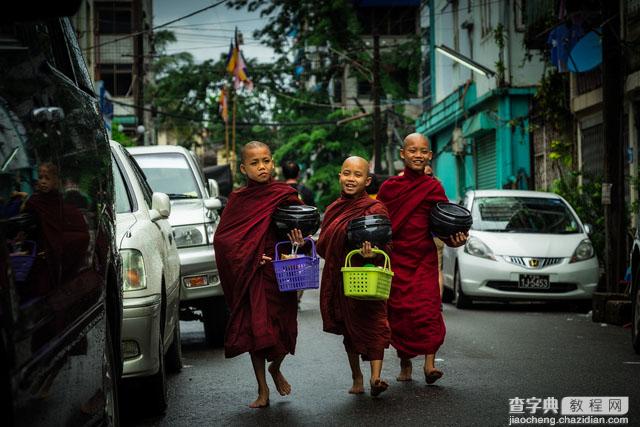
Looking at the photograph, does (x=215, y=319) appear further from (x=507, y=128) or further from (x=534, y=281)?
(x=507, y=128)

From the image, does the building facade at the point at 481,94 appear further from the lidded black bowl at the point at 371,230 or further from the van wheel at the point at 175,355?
the lidded black bowl at the point at 371,230

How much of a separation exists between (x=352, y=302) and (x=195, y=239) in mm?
2933

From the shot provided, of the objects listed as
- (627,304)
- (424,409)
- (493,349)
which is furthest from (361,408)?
(627,304)

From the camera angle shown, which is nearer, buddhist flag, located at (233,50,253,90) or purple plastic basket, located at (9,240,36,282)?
purple plastic basket, located at (9,240,36,282)

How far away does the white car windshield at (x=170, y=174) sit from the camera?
11.2m

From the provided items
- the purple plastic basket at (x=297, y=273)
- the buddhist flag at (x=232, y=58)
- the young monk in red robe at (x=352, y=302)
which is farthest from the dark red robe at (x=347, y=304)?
the buddhist flag at (x=232, y=58)

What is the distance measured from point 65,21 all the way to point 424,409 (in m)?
3.27

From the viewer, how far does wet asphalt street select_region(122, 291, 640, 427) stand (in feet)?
21.2

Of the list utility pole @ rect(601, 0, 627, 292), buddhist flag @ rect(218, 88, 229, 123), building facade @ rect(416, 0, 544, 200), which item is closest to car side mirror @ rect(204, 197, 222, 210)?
utility pole @ rect(601, 0, 627, 292)

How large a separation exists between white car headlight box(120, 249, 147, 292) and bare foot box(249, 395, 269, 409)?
3.90 ft

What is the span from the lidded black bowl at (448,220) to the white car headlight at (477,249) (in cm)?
637

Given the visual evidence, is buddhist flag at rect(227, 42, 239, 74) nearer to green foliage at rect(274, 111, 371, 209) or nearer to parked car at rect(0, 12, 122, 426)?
green foliage at rect(274, 111, 371, 209)

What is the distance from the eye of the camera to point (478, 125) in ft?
91.1

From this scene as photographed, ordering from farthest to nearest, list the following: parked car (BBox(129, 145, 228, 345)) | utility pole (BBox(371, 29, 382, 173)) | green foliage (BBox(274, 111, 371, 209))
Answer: green foliage (BBox(274, 111, 371, 209)), utility pole (BBox(371, 29, 382, 173)), parked car (BBox(129, 145, 228, 345))
